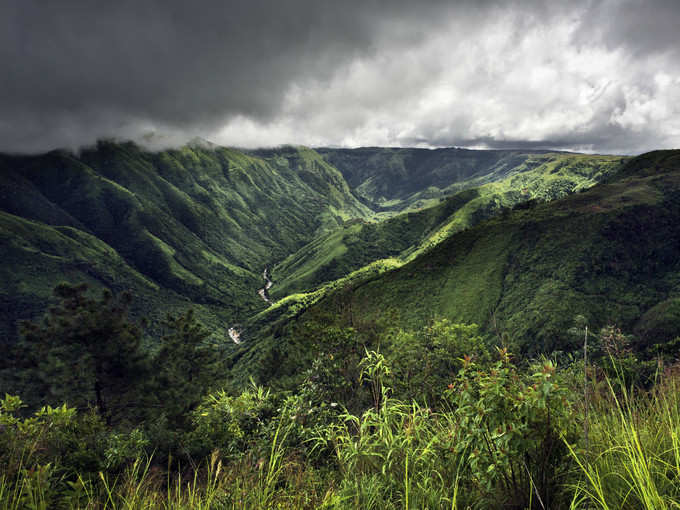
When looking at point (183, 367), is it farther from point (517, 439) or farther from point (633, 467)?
point (633, 467)

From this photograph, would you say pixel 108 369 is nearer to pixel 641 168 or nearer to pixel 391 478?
pixel 391 478

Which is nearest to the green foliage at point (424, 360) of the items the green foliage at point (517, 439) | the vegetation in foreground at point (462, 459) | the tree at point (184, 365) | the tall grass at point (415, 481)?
the vegetation in foreground at point (462, 459)

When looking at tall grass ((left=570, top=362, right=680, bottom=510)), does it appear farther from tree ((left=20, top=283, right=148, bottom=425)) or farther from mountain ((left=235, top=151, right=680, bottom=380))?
mountain ((left=235, top=151, right=680, bottom=380))

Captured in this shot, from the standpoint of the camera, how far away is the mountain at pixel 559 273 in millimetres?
68812

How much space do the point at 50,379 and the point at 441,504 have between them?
3399cm

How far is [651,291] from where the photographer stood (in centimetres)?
7469

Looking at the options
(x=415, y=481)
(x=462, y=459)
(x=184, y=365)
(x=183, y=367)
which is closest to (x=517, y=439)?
(x=462, y=459)

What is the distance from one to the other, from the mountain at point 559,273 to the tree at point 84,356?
109ft

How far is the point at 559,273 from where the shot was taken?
83438 mm

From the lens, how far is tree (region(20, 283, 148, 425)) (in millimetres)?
24734

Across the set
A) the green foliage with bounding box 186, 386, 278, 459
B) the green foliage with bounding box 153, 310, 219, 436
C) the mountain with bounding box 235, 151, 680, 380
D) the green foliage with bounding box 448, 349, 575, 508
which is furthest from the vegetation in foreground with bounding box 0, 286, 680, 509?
the mountain with bounding box 235, 151, 680, 380

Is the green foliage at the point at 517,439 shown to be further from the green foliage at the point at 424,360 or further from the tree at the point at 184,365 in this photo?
the tree at the point at 184,365

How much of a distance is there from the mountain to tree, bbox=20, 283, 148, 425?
3319 centimetres

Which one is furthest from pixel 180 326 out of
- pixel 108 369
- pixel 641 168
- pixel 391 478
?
pixel 641 168
